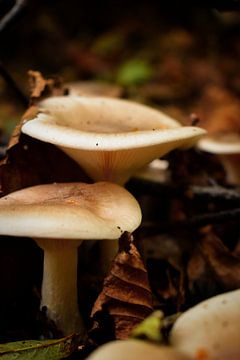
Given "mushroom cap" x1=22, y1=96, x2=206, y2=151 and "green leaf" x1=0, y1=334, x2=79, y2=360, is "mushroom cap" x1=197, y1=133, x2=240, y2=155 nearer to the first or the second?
"mushroom cap" x1=22, y1=96, x2=206, y2=151

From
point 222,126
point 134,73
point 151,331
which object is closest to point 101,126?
point 151,331

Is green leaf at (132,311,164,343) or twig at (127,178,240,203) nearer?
green leaf at (132,311,164,343)

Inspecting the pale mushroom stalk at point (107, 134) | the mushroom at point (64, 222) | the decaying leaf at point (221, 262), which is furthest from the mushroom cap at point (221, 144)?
the mushroom at point (64, 222)

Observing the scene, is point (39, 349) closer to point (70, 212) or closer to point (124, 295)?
point (124, 295)

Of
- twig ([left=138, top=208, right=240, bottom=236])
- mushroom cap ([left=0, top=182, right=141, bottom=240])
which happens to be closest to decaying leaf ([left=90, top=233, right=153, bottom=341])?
mushroom cap ([left=0, top=182, right=141, bottom=240])

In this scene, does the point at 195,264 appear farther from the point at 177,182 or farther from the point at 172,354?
the point at 172,354

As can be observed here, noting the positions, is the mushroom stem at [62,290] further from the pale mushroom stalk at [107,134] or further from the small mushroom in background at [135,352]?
the small mushroom in background at [135,352]
